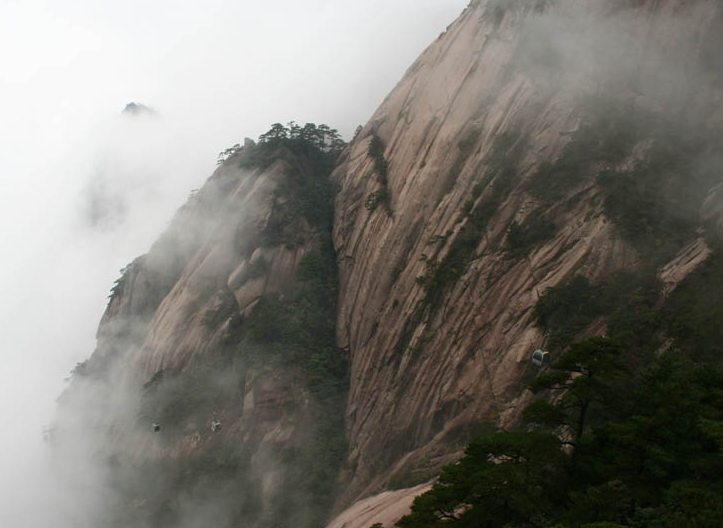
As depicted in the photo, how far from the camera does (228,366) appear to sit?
52.7 m

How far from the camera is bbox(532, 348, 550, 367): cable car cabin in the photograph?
108 ft

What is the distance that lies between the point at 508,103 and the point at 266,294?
73.7ft

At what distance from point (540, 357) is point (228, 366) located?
26.2 meters

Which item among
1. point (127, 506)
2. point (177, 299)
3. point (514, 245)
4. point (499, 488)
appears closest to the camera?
point (499, 488)

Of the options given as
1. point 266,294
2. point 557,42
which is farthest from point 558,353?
point 266,294

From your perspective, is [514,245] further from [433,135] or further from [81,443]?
[81,443]

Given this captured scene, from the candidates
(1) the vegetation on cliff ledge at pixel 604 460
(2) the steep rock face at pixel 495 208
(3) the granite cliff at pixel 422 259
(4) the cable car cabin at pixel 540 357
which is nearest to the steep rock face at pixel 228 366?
(3) the granite cliff at pixel 422 259

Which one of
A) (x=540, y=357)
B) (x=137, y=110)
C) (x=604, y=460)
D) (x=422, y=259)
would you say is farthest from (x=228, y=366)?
(x=137, y=110)

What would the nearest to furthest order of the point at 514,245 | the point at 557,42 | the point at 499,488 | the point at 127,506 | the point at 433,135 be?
the point at 499,488 → the point at 514,245 → the point at 557,42 → the point at 433,135 → the point at 127,506

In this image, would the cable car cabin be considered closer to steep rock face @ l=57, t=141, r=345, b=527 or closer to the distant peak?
steep rock face @ l=57, t=141, r=345, b=527

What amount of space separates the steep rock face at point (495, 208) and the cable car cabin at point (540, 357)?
82cm

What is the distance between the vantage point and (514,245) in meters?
37.8

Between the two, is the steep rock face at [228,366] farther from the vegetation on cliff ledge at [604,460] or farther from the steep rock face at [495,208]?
the vegetation on cliff ledge at [604,460]

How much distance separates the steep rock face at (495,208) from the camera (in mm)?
35781
